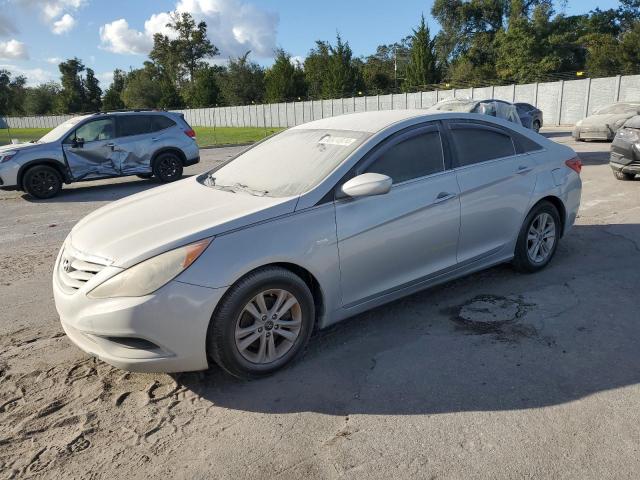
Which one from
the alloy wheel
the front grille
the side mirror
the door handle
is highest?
the side mirror

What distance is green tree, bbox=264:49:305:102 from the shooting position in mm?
58156

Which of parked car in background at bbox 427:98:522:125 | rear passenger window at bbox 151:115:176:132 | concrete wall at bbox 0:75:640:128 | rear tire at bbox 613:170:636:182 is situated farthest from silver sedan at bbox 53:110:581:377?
concrete wall at bbox 0:75:640:128

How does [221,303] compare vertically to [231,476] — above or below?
above

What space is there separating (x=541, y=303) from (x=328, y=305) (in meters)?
1.99

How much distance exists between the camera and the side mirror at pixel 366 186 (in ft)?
11.4

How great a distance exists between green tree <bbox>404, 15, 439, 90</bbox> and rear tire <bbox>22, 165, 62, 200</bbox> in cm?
4487

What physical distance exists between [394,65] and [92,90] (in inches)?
2241

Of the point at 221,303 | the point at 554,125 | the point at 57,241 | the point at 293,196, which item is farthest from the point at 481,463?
the point at 554,125

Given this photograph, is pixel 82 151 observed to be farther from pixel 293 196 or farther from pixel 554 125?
pixel 554 125

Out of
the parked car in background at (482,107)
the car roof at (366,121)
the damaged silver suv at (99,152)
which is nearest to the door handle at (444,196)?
the car roof at (366,121)

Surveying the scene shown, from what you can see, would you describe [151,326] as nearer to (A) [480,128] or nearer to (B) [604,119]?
(A) [480,128]

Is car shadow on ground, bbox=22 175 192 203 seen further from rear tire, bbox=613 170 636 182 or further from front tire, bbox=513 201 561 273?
rear tire, bbox=613 170 636 182

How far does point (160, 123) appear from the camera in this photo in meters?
12.5

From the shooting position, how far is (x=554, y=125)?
31.7m
